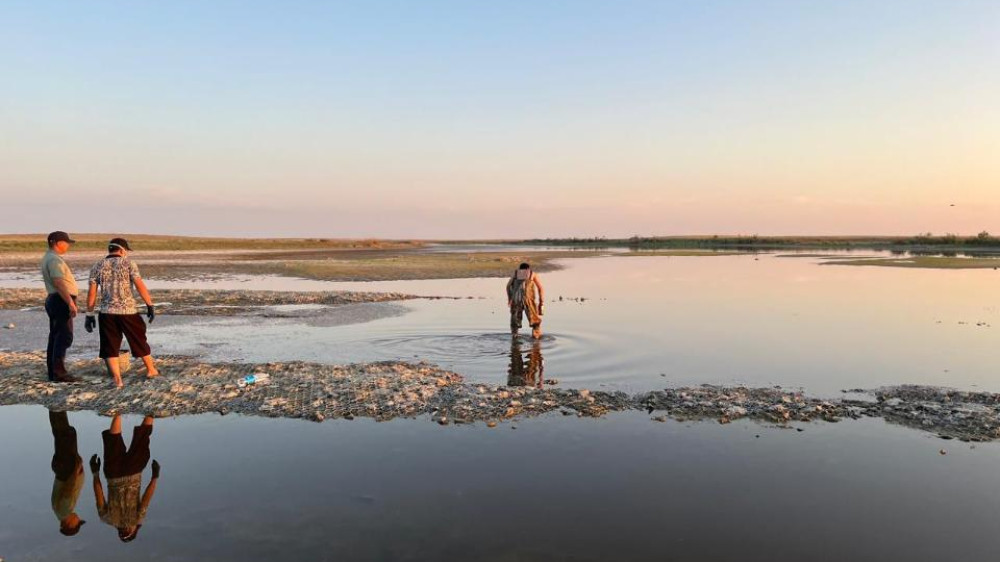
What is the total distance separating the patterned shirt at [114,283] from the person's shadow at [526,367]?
7.49 m

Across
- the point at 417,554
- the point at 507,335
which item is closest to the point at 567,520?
the point at 417,554

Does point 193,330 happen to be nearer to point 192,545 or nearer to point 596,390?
point 596,390

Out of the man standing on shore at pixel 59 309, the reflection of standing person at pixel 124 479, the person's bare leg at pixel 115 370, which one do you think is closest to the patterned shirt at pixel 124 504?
the reflection of standing person at pixel 124 479

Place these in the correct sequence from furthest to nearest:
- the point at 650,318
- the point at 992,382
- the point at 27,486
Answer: the point at 650,318
the point at 992,382
the point at 27,486

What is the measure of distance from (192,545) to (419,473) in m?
2.74

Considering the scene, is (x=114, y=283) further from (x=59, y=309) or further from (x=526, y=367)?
(x=526, y=367)

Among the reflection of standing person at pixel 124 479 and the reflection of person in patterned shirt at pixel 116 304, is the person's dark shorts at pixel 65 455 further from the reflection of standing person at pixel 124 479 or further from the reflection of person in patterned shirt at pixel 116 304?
the reflection of person in patterned shirt at pixel 116 304

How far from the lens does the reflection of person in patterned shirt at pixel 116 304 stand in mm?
11773

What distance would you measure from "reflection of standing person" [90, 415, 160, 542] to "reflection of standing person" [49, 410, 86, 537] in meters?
0.20

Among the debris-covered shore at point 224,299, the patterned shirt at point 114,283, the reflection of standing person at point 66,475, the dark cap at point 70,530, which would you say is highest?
the patterned shirt at point 114,283

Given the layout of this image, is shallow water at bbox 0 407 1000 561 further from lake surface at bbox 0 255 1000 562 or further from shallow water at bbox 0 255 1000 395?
shallow water at bbox 0 255 1000 395

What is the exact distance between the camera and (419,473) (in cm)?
809

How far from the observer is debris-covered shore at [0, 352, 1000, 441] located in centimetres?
1060

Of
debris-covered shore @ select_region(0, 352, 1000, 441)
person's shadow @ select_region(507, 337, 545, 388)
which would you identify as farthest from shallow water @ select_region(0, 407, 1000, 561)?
person's shadow @ select_region(507, 337, 545, 388)
